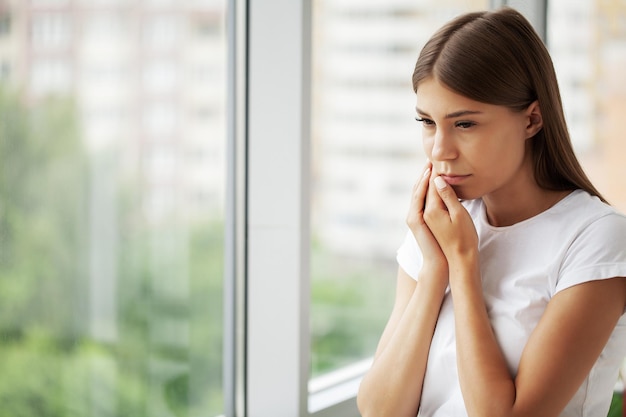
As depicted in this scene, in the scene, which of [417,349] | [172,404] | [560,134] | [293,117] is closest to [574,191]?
[560,134]

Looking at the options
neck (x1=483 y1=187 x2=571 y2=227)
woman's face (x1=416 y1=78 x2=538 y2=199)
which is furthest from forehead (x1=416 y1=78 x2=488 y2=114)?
neck (x1=483 y1=187 x2=571 y2=227)

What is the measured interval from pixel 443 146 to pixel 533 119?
195 millimetres

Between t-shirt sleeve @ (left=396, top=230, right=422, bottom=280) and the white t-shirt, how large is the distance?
108 mm

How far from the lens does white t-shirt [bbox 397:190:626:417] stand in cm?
136

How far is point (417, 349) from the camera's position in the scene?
1.48m

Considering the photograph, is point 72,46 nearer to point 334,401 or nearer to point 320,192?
point 320,192

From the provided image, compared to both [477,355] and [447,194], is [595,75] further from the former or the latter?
[477,355]

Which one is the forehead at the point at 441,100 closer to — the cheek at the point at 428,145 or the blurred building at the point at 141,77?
the cheek at the point at 428,145

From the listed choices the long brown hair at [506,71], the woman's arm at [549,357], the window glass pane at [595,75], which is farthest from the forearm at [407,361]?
the window glass pane at [595,75]

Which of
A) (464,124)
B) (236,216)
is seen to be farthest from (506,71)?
(236,216)

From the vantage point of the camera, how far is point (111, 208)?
159 cm

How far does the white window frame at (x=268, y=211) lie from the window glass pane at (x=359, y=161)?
0.25 m

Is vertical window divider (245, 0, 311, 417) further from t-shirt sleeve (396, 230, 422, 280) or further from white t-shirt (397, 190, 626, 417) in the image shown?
white t-shirt (397, 190, 626, 417)

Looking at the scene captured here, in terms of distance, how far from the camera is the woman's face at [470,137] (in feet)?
4.57
